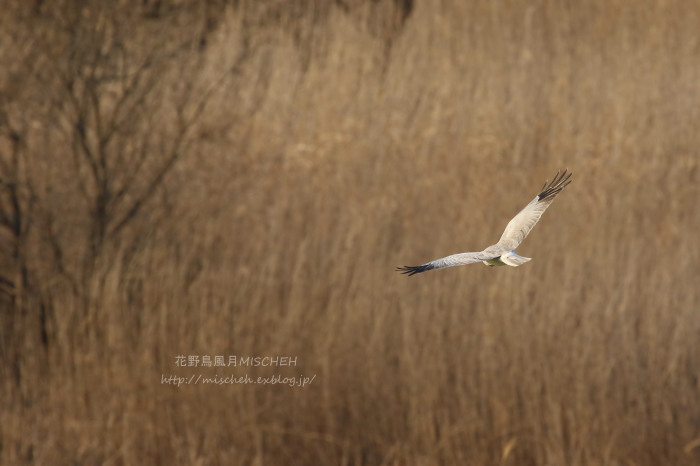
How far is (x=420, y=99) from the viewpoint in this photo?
3127mm

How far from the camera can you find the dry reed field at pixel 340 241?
2469 millimetres

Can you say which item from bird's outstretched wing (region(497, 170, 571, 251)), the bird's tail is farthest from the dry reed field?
the bird's tail

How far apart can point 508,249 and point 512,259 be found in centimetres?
7

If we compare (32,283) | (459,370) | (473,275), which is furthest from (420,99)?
(32,283)

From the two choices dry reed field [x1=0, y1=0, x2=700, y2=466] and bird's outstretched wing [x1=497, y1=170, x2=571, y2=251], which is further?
dry reed field [x1=0, y1=0, x2=700, y2=466]

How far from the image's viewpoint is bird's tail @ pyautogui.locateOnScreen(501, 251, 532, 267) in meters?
0.94

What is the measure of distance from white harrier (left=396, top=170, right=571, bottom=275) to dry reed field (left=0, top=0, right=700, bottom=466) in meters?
1.26

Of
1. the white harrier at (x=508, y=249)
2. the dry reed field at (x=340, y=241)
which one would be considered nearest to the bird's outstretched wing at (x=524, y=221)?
the white harrier at (x=508, y=249)

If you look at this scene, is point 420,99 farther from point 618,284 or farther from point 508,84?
point 618,284

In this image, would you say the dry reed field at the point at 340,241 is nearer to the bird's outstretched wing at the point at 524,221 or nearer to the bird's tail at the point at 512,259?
the bird's outstretched wing at the point at 524,221

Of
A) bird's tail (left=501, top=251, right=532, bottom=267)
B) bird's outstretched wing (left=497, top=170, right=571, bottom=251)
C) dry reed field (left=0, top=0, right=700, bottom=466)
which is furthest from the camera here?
dry reed field (left=0, top=0, right=700, bottom=466)

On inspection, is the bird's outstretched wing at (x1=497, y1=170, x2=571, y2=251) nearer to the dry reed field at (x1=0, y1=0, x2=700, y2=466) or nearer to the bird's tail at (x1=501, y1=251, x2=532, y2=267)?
the bird's tail at (x1=501, y1=251, x2=532, y2=267)

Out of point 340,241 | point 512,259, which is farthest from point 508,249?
point 340,241

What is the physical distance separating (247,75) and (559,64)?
1.06 metres
